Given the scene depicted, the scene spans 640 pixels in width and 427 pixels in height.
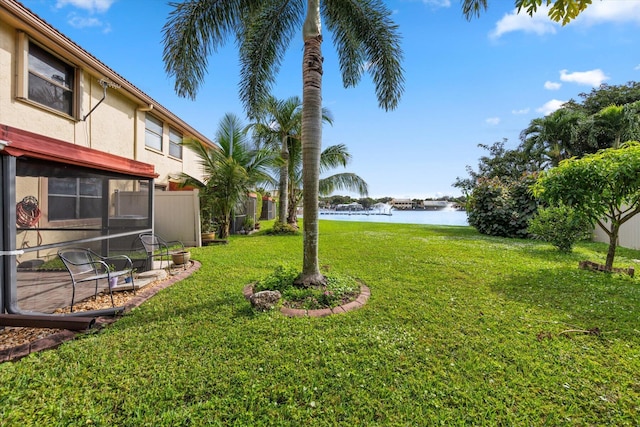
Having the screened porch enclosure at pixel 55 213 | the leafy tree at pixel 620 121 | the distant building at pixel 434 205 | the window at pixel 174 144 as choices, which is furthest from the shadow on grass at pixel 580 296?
the distant building at pixel 434 205

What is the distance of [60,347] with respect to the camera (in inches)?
113

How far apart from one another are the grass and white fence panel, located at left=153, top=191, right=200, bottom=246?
5.39 m

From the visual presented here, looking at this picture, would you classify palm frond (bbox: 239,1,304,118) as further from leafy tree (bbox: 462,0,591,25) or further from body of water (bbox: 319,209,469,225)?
body of water (bbox: 319,209,469,225)

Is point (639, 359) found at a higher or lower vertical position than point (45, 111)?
lower

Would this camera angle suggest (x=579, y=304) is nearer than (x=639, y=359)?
No

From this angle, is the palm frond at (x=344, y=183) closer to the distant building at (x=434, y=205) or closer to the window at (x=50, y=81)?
the window at (x=50, y=81)

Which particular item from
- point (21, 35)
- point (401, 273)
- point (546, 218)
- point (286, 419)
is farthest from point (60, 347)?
point (546, 218)

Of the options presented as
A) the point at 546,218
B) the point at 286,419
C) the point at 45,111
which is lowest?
the point at 286,419

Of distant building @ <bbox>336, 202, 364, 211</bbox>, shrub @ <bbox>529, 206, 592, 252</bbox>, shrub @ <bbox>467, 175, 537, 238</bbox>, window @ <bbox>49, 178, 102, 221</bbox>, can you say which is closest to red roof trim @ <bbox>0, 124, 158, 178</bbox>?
window @ <bbox>49, 178, 102, 221</bbox>

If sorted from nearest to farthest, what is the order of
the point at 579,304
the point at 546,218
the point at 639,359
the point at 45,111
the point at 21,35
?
the point at 639,359
the point at 579,304
the point at 21,35
the point at 45,111
the point at 546,218

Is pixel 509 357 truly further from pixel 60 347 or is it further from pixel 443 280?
pixel 60 347

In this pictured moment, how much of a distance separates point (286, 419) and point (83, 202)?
8813mm

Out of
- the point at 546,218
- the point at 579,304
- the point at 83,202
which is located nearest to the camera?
the point at 579,304

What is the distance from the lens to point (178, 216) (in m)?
9.54
